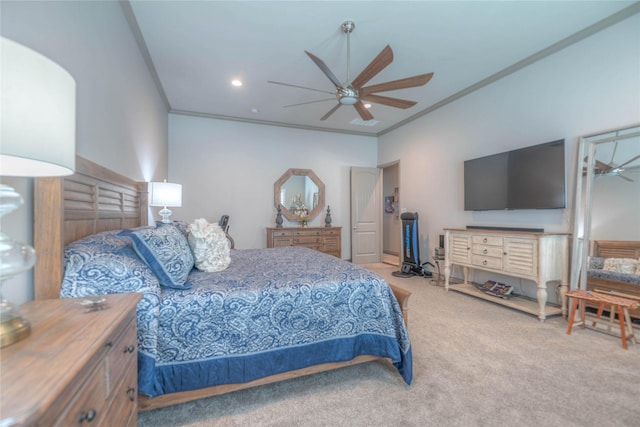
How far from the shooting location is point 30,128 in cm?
63

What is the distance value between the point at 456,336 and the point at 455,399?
2.90 feet

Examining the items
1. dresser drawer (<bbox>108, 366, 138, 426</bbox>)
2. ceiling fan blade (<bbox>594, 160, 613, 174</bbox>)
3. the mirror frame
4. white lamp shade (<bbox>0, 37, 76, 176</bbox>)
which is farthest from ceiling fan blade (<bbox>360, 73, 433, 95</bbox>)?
dresser drawer (<bbox>108, 366, 138, 426</bbox>)

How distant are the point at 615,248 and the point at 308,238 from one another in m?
3.85

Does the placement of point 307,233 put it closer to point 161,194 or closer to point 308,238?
point 308,238

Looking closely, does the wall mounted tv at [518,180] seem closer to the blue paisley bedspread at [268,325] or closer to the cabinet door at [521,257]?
the cabinet door at [521,257]

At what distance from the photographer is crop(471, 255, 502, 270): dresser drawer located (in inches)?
124

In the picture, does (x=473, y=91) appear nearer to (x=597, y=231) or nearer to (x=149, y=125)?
(x=597, y=231)

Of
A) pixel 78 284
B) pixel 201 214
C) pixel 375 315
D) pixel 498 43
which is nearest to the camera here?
pixel 78 284

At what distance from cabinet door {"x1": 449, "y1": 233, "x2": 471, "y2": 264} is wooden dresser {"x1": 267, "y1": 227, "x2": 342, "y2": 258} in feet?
6.62

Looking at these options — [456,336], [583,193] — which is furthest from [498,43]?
[456,336]

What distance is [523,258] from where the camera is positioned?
2.90 m

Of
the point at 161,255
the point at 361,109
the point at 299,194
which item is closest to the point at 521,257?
the point at 361,109

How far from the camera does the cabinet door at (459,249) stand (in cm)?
357

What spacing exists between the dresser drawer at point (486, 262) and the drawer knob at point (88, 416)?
3.64 m
